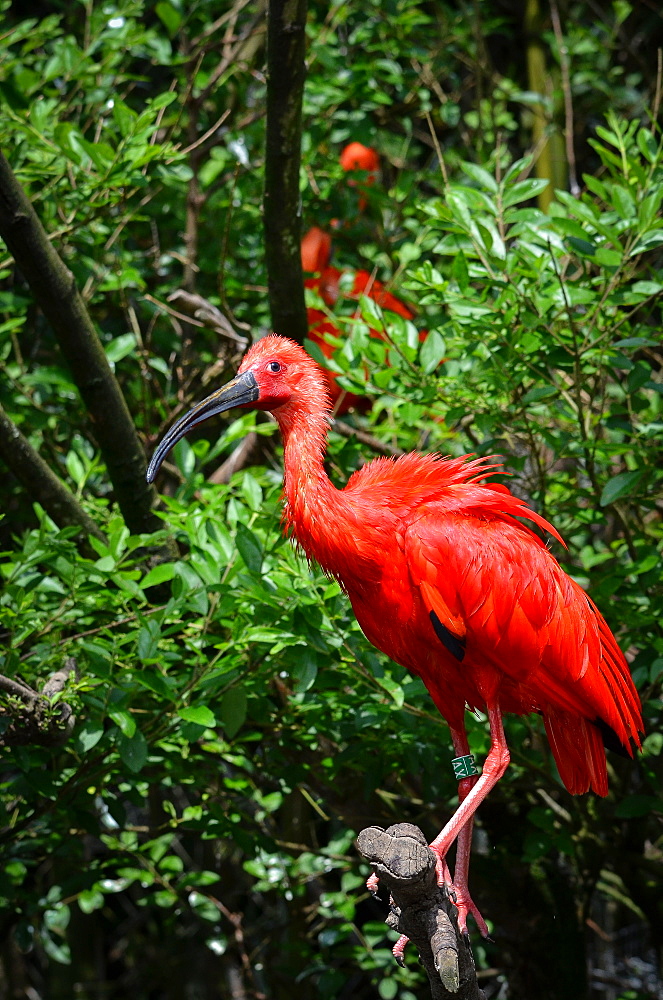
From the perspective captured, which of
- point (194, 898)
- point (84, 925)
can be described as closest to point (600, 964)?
point (194, 898)

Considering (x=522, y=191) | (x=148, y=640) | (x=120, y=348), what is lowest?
(x=148, y=640)

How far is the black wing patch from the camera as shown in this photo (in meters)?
2.33

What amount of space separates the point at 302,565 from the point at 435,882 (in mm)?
1048

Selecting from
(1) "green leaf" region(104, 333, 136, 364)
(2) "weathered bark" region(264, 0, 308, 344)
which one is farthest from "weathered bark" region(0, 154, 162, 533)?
(2) "weathered bark" region(264, 0, 308, 344)

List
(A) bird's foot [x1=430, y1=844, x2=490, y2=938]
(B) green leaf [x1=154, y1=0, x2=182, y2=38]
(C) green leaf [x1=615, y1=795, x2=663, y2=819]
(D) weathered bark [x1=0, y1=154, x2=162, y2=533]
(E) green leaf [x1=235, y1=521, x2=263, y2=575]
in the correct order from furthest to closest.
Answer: (B) green leaf [x1=154, y1=0, x2=182, y2=38] < (C) green leaf [x1=615, y1=795, x2=663, y2=819] < (D) weathered bark [x1=0, y1=154, x2=162, y2=533] < (E) green leaf [x1=235, y1=521, x2=263, y2=575] < (A) bird's foot [x1=430, y1=844, x2=490, y2=938]

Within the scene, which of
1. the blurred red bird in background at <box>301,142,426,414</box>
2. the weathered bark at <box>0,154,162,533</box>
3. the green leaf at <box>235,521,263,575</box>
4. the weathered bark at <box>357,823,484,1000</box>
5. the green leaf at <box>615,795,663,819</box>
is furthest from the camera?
the blurred red bird in background at <box>301,142,426,414</box>

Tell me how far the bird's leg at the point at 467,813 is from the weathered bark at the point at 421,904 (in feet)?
0.65

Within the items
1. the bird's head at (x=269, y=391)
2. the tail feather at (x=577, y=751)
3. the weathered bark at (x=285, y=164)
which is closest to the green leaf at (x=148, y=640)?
the bird's head at (x=269, y=391)

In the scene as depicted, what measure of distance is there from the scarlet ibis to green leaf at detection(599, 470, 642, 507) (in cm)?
25

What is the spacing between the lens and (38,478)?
9.76ft

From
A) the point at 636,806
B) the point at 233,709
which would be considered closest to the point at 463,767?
the point at 233,709

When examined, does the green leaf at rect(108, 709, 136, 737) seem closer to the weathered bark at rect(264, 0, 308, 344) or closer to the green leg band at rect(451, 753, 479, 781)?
the green leg band at rect(451, 753, 479, 781)

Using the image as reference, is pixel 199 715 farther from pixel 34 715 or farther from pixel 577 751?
pixel 577 751

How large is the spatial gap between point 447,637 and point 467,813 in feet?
1.29
